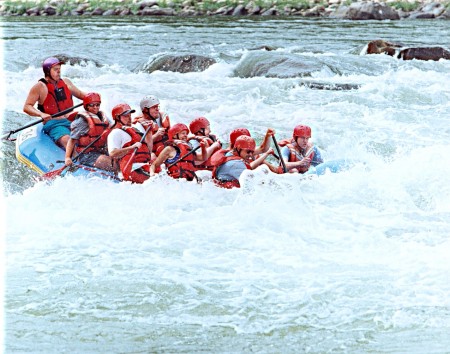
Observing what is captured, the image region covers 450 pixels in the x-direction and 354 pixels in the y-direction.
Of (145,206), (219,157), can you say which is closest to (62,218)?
(145,206)

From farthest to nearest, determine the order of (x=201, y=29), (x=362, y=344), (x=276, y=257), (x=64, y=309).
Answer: (x=201, y=29), (x=276, y=257), (x=64, y=309), (x=362, y=344)

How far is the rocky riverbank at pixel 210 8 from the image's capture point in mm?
27047

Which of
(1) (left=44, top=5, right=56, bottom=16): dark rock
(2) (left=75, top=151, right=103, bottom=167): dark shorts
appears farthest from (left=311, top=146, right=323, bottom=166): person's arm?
(1) (left=44, top=5, right=56, bottom=16): dark rock

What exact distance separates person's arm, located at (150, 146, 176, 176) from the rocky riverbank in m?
19.6

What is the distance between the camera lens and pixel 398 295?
5.64 metres

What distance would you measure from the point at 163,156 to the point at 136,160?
0.27 m

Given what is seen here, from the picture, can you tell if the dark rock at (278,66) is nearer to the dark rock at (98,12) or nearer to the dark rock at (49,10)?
the dark rock at (98,12)

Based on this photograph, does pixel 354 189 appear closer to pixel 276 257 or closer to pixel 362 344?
pixel 276 257

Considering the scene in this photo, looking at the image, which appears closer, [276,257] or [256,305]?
[256,305]

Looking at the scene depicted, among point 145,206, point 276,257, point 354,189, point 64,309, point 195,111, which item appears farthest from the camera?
point 195,111

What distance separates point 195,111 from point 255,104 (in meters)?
0.97

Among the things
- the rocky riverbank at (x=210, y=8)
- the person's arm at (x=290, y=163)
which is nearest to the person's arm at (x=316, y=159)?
the person's arm at (x=290, y=163)

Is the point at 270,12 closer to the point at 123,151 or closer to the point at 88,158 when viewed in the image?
the point at 88,158

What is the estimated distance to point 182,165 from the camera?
769cm
